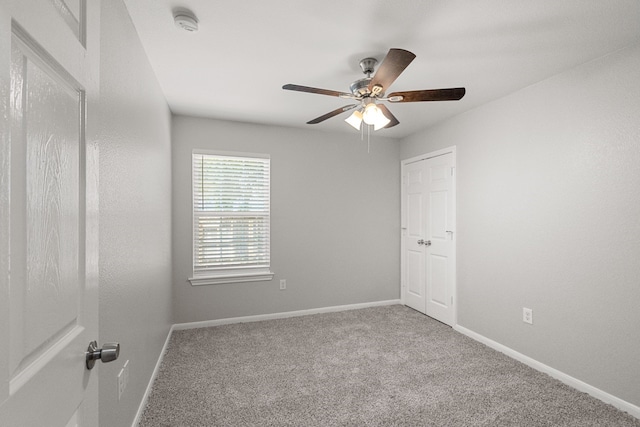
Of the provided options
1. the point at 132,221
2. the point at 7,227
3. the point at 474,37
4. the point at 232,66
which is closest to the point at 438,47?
the point at 474,37

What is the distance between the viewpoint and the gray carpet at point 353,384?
2.04m

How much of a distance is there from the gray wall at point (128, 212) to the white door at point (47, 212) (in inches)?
8.1

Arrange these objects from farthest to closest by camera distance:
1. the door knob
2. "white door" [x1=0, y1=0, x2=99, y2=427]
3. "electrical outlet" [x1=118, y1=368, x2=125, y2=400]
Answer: "electrical outlet" [x1=118, y1=368, x2=125, y2=400]
the door knob
"white door" [x1=0, y1=0, x2=99, y2=427]

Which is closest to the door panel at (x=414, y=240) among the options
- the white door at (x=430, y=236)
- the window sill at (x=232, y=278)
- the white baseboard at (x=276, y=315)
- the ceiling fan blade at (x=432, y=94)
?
the white door at (x=430, y=236)

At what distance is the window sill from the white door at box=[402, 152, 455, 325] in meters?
1.93

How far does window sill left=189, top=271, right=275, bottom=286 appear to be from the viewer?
12.0 feet

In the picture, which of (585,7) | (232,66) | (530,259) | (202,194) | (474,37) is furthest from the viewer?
(202,194)

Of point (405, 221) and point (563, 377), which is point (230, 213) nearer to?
point (405, 221)

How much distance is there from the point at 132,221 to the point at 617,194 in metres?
3.14

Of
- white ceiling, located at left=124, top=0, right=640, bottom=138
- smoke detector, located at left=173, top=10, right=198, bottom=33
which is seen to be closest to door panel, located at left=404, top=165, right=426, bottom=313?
white ceiling, located at left=124, top=0, right=640, bottom=138

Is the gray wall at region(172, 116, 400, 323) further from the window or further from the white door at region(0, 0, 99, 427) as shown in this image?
the white door at region(0, 0, 99, 427)

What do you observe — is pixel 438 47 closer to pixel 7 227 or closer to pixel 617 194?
pixel 617 194

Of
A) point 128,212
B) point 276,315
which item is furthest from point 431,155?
point 128,212

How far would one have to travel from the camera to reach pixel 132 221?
6.05ft
